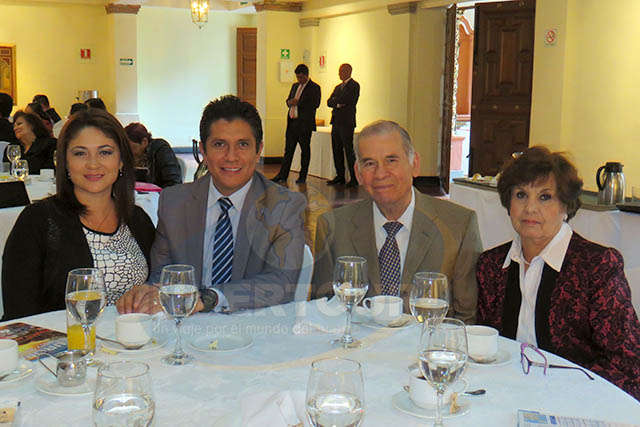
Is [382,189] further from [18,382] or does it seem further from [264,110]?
[264,110]

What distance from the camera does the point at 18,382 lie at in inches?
62.6

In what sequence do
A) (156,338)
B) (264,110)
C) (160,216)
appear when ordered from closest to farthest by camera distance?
Answer: (156,338) < (160,216) < (264,110)

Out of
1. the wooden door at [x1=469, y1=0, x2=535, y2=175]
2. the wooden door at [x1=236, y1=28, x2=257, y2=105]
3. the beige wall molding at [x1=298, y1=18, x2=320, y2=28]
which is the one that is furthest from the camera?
the wooden door at [x1=236, y1=28, x2=257, y2=105]

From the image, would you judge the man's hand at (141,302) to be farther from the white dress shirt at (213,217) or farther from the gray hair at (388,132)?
the gray hair at (388,132)

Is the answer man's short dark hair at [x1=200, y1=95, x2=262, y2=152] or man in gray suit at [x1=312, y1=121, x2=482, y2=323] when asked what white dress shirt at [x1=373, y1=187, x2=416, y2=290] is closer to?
man in gray suit at [x1=312, y1=121, x2=482, y2=323]

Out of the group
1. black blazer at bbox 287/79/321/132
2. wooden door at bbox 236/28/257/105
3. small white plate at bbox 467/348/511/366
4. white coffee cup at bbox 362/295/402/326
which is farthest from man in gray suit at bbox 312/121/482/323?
wooden door at bbox 236/28/257/105

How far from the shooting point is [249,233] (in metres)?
2.65

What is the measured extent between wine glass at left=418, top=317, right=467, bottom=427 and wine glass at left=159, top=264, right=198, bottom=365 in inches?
24.0

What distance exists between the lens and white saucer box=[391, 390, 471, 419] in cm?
144

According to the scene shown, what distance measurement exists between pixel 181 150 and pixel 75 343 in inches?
646

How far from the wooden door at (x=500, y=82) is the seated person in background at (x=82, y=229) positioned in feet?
24.7

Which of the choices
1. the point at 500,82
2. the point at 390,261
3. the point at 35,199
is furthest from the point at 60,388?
the point at 500,82

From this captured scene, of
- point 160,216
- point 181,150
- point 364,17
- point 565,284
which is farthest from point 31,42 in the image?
point 565,284

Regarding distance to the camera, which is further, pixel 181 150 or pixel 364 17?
pixel 181 150
